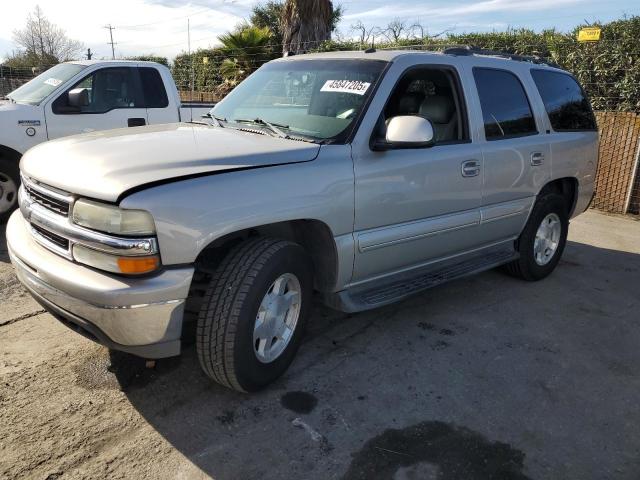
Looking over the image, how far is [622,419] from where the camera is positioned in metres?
3.09

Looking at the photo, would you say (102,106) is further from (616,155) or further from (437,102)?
(616,155)

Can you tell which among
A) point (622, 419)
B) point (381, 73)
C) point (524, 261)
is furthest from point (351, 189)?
point (524, 261)

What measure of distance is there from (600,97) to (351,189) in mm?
7384

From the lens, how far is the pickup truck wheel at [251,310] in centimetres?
277

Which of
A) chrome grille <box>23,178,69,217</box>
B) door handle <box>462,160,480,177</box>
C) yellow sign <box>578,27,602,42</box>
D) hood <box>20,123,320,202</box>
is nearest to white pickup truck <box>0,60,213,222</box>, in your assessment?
hood <box>20,123,320,202</box>

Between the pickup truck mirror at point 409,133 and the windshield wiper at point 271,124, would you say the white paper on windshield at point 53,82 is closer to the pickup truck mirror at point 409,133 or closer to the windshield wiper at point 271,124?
the windshield wiper at point 271,124

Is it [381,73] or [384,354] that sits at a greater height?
[381,73]

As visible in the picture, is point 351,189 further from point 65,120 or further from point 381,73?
point 65,120

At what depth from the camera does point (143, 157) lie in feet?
9.03

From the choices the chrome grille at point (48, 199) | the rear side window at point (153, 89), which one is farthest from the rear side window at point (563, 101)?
the rear side window at point (153, 89)

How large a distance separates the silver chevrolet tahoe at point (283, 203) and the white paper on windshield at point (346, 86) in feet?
0.03

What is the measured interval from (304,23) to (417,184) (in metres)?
12.4

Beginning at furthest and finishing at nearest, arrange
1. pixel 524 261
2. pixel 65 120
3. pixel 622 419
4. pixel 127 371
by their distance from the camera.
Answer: pixel 65 120 → pixel 524 261 → pixel 127 371 → pixel 622 419

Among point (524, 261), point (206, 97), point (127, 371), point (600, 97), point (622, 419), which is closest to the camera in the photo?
point (622, 419)
